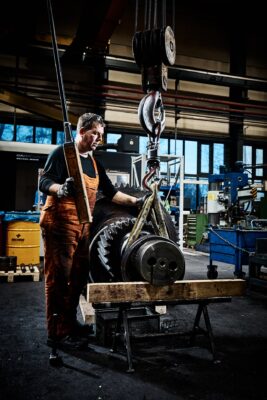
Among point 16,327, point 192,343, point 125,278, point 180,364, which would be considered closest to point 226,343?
point 192,343

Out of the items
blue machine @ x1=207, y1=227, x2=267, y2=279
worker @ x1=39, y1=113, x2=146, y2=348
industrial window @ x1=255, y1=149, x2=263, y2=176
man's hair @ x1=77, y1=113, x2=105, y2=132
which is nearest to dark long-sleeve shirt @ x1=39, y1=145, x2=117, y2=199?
worker @ x1=39, y1=113, x2=146, y2=348

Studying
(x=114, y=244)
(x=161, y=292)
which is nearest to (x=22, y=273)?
(x=114, y=244)

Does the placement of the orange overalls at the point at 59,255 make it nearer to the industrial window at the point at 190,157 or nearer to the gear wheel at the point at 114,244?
the gear wheel at the point at 114,244

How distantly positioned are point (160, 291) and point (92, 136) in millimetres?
1140

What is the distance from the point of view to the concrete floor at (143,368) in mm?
1743

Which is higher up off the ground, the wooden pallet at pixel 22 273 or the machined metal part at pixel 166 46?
the machined metal part at pixel 166 46

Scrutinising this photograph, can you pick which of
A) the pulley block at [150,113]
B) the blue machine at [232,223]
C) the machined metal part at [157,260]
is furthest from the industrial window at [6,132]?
the machined metal part at [157,260]

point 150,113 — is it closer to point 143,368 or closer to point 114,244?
point 114,244

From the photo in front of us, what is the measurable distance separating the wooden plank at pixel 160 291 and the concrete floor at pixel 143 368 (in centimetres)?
45

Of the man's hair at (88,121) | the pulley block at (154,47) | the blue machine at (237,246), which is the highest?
the pulley block at (154,47)

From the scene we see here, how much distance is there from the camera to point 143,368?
2.06m

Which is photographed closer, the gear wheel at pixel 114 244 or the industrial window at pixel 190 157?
the gear wheel at pixel 114 244

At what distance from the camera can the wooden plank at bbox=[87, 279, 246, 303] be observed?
6.01ft

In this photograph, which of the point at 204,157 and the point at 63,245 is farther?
the point at 204,157
